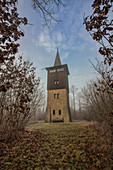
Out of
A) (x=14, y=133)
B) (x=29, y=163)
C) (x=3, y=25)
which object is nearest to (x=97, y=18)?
(x=3, y=25)

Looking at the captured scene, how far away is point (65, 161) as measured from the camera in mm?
2922

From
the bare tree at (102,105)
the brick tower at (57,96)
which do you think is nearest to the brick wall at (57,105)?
the brick tower at (57,96)

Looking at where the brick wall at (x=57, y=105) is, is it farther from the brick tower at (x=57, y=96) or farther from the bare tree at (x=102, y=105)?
the bare tree at (x=102, y=105)

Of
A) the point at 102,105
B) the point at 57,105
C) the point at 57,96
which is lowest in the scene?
the point at 102,105

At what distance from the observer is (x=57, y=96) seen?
19422mm

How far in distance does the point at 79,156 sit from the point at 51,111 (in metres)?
16.0

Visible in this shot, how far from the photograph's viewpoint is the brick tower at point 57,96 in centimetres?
1809

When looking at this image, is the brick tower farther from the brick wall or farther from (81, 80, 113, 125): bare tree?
(81, 80, 113, 125): bare tree

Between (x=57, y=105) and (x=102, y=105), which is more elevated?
(x=57, y=105)

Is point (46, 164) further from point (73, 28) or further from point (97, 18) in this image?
point (73, 28)

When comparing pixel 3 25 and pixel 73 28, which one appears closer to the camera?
pixel 3 25

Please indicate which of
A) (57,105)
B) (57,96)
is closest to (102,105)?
(57,105)

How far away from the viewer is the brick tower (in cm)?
1809

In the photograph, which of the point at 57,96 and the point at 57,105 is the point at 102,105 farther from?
the point at 57,96
